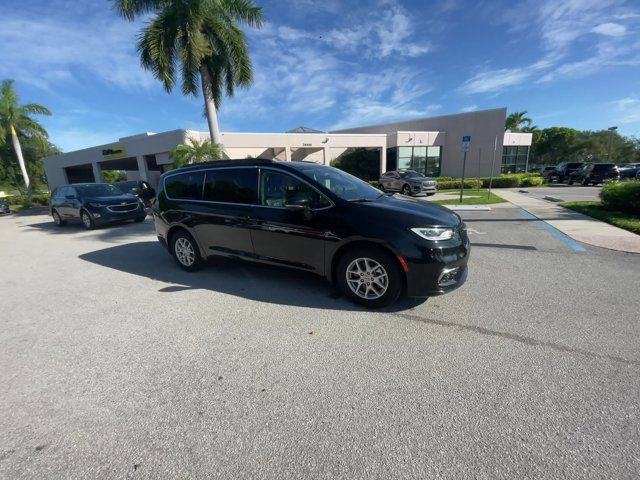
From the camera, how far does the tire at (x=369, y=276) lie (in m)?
3.41

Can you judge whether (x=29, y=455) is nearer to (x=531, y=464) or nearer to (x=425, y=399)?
(x=425, y=399)

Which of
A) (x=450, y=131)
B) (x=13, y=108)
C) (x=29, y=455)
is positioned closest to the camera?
(x=29, y=455)

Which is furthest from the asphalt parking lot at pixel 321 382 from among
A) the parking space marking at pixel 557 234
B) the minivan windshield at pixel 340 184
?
the parking space marking at pixel 557 234

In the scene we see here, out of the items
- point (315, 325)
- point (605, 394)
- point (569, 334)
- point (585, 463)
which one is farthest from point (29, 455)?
point (569, 334)

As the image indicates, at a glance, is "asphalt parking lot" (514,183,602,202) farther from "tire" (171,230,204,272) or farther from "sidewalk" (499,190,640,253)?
"tire" (171,230,204,272)

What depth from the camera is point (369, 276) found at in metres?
3.54

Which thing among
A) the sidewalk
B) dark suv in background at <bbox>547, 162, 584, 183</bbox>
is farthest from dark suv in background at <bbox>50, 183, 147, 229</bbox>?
dark suv in background at <bbox>547, 162, 584, 183</bbox>

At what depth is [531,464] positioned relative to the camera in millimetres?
1706

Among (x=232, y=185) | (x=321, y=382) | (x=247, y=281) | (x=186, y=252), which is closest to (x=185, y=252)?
(x=186, y=252)

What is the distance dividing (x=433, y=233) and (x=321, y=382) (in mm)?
1950

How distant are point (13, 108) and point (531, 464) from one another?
38049mm

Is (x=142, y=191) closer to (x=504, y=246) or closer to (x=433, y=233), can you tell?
(x=504, y=246)

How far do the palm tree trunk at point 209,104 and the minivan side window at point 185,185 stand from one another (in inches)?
459

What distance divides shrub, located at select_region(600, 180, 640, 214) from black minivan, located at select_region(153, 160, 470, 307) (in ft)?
28.0
